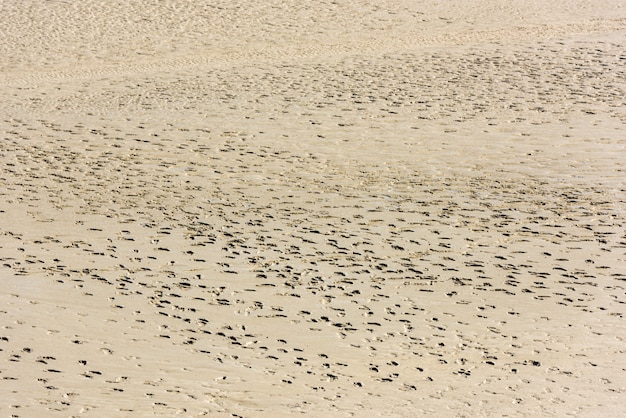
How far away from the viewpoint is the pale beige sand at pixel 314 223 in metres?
5.45

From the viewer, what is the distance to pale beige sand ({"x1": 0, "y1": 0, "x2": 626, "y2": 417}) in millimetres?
5449

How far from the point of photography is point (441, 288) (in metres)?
6.55

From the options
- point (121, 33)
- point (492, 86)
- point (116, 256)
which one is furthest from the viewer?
point (121, 33)

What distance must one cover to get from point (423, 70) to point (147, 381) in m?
7.02

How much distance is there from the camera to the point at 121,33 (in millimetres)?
13688

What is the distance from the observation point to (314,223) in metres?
7.59

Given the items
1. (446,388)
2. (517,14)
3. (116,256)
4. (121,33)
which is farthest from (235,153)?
(517,14)

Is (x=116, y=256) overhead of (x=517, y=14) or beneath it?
beneath

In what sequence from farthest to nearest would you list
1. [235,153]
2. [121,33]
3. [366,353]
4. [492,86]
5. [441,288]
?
[121,33], [492,86], [235,153], [441,288], [366,353]

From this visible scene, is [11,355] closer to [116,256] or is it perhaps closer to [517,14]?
[116,256]

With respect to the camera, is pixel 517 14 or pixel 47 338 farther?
pixel 517 14

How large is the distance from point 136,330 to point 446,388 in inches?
75.4

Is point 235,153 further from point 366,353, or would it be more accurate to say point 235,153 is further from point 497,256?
point 366,353

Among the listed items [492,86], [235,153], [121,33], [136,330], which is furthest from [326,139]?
[121,33]
